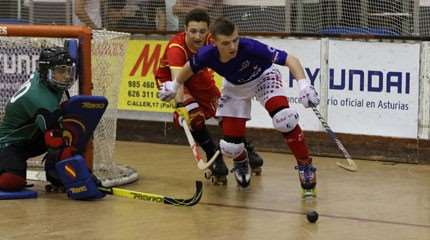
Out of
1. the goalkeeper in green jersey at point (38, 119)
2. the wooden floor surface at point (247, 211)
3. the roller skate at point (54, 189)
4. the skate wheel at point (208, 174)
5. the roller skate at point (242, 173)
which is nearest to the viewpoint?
the wooden floor surface at point (247, 211)

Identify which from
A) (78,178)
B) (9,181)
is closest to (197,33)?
(78,178)

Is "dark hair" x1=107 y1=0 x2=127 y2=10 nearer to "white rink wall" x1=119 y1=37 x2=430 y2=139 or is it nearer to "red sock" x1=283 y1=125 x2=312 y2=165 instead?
"white rink wall" x1=119 y1=37 x2=430 y2=139

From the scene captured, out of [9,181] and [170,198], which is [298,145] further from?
[9,181]

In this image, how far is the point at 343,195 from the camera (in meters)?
7.45

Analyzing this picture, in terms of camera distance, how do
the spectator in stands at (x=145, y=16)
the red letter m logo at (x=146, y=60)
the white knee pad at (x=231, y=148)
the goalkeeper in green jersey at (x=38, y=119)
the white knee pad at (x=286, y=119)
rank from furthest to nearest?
the spectator in stands at (x=145, y=16) → the red letter m logo at (x=146, y=60) → the white knee pad at (x=231, y=148) → the white knee pad at (x=286, y=119) → the goalkeeper in green jersey at (x=38, y=119)

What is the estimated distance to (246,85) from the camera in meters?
7.46

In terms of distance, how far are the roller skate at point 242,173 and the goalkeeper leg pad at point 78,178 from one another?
49.8 inches

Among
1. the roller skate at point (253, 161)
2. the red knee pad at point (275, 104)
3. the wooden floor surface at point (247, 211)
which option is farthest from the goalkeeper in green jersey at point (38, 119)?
the roller skate at point (253, 161)

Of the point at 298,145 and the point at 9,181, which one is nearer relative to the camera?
the point at 9,181

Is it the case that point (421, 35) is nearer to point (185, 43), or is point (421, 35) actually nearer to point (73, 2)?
point (185, 43)

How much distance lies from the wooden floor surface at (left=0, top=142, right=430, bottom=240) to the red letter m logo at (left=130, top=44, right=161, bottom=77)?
6.87 ft

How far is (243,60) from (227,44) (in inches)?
11.2

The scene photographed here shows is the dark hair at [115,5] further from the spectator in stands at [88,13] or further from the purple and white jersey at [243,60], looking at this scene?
the purple and white jersey at [243,60]

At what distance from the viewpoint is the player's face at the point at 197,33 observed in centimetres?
786
